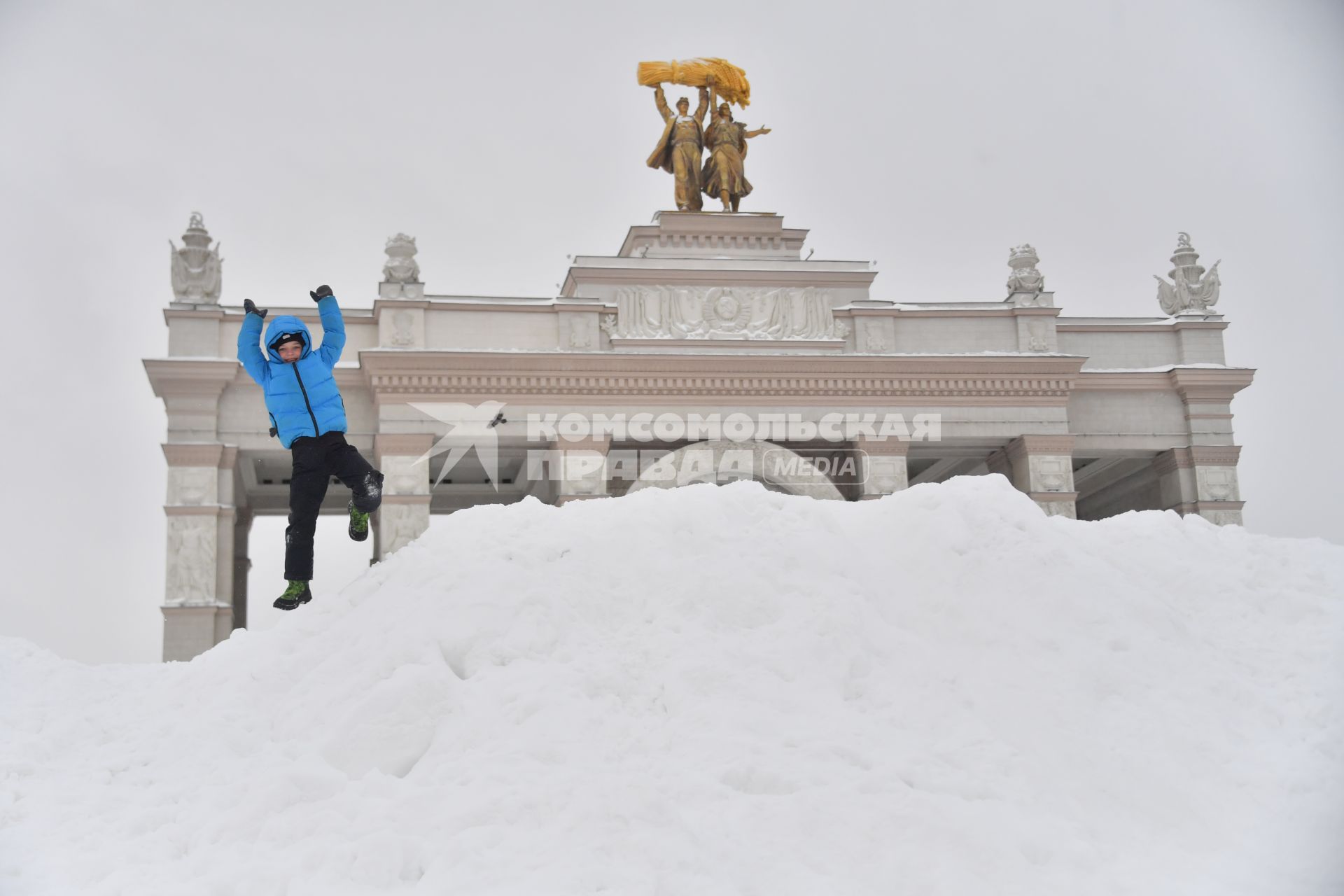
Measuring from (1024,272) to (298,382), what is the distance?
19588 mm

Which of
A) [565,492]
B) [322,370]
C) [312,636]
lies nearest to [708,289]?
[565,492]

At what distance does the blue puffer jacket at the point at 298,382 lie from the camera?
10.3 meters

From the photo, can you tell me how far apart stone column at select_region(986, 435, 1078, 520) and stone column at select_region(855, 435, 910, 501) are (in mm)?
1903

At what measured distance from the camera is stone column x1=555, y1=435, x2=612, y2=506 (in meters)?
24.0

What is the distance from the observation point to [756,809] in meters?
6.68

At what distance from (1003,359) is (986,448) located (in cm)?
198

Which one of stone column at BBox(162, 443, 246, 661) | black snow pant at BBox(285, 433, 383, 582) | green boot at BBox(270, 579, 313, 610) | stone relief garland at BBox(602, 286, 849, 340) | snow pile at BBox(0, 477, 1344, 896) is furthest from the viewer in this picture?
stone relief garland at BBox(602, 286, 849, 340)

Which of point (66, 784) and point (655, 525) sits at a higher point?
point (655, 525)

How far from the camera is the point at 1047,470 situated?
25.3m

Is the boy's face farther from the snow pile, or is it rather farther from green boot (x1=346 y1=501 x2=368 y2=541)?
the snow pile

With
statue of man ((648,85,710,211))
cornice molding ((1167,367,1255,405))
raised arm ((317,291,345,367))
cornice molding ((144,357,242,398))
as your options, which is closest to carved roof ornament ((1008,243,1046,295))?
cornice molding ((1167,367,1255,405))

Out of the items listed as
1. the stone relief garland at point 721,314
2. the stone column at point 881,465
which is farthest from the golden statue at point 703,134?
the stone column at point 881,465

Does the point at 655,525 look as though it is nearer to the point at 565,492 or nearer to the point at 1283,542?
the point at 1283,542

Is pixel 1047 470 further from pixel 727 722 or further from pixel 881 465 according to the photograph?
pixel 727 722
